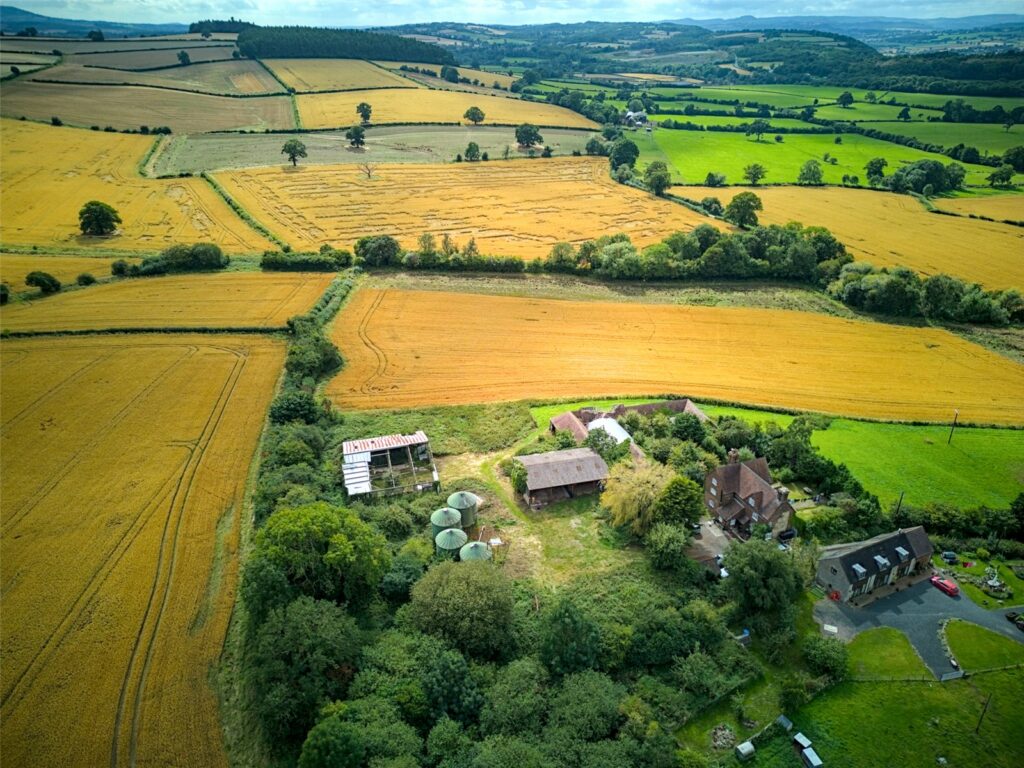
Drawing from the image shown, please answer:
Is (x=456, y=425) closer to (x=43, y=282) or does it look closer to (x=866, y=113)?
(x=43, y=282)

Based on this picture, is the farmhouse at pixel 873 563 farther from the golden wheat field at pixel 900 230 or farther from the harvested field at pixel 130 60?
the harvested field at pixel 130 60

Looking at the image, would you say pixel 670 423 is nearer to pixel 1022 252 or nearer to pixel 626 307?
pixel 626 307

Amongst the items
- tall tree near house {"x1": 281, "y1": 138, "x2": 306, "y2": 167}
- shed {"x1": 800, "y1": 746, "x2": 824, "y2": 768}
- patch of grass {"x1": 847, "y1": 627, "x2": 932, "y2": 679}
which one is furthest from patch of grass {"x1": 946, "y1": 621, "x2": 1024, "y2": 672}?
tall tree near house {"x1": 281, "y1": 138, "x2": 306, "y2": 167}

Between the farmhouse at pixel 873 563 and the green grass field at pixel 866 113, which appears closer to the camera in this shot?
the farmhouse at pixel 873 563

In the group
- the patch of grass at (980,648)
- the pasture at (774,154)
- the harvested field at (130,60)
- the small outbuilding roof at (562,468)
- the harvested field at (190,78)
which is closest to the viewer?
the patch of grass at (980,648)

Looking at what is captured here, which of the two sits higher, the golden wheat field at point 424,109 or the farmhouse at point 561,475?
the golden wheat field at point 424,109

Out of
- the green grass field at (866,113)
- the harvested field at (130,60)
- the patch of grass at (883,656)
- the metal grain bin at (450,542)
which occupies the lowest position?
the patch of grass at (883,656)

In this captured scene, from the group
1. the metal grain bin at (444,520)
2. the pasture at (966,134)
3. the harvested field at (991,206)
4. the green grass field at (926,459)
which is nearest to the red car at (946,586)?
the green grass field at (926,459)
